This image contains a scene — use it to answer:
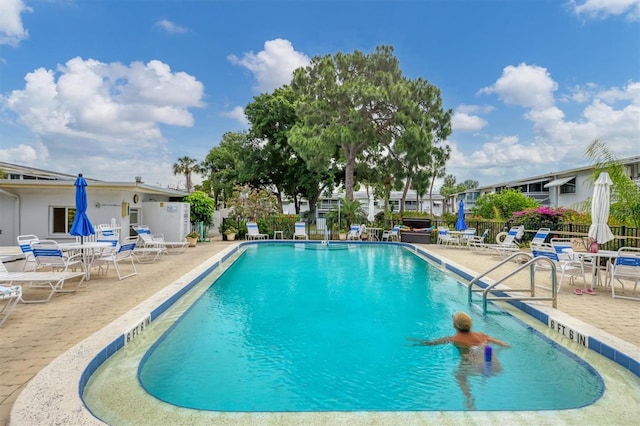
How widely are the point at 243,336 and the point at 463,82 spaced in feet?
73.9

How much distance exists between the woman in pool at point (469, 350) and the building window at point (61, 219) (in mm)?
13986

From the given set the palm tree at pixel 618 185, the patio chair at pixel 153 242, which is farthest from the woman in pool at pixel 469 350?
the patio chair at pixel 153 242

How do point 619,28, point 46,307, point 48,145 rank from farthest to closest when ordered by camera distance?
1. point 48,145
2. point 619,28
3. point 46,307

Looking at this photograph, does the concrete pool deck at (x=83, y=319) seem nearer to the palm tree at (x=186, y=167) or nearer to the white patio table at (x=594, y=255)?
the white patio table at (x=594, y=255)

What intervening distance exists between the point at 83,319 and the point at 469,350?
508cm

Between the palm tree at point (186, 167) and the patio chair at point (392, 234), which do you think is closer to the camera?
the patio chair at point (392, 234)

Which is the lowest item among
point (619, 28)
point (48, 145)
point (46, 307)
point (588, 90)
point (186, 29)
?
point (46, 307)

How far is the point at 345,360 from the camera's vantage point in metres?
4.44

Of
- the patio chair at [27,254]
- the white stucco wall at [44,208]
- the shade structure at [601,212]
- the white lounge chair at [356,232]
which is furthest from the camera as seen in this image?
the white lounge chair at [356,232]

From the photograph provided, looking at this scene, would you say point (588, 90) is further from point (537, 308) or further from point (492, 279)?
point (537, 308)

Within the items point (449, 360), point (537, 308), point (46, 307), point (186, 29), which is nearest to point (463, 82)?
point (186, 29)

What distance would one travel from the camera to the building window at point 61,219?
13.9 meters

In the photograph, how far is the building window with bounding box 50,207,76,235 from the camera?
45.7ft

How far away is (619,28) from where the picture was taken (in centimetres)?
1384
